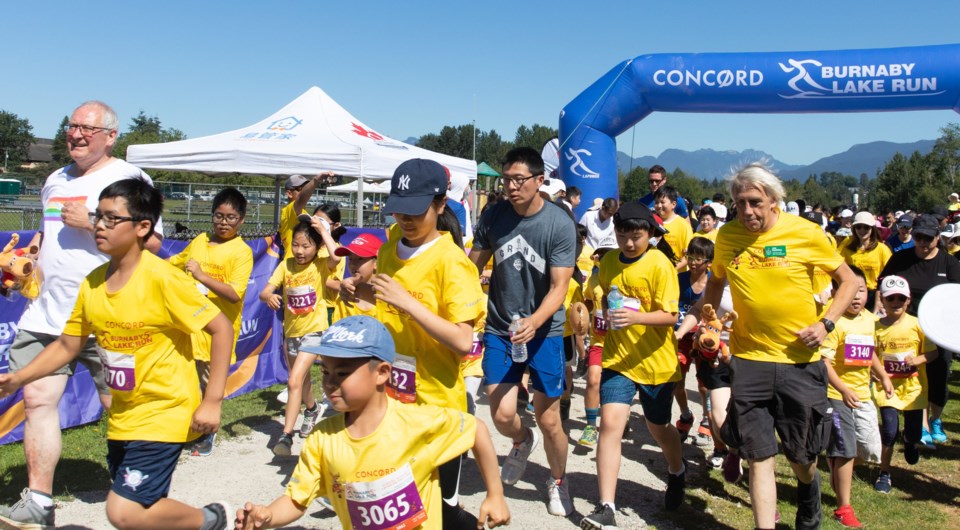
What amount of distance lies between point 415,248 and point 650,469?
343cm

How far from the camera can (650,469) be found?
241 inches

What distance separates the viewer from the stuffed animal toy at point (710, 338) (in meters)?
5.15

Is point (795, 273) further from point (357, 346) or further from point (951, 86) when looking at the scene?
point (951, 86)

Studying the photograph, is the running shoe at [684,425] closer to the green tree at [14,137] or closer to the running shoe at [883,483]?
the running shoe at [883,483]

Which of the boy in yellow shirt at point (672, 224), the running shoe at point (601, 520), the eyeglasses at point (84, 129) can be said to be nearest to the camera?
the eyeglasses at point (84, 129)

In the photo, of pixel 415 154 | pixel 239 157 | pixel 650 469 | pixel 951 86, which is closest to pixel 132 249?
pixel 650 469

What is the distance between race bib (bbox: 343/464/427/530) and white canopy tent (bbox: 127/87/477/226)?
29.8 feet

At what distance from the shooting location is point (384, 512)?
9.24 feet

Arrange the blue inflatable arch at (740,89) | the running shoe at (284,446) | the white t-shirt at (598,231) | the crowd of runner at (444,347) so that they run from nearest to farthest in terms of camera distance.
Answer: the crowd of runner at (444,347)
the running shoe at (284,446)
the white t-shirt at (598,231)
the blue inflatable arch at (740,89)

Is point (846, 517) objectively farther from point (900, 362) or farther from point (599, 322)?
point (599, 322)

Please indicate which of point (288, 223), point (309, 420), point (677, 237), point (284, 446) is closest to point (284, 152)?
point (288, 223)

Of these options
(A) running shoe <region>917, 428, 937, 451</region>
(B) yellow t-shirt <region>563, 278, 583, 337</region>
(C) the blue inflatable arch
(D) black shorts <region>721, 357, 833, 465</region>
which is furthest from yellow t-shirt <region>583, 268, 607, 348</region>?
(C) the blue inflatable arch

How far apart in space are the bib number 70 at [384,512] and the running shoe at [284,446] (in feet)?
10.3

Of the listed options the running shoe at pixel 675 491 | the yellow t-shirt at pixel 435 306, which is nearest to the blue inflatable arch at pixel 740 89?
the running shoe at pixel 675 491
